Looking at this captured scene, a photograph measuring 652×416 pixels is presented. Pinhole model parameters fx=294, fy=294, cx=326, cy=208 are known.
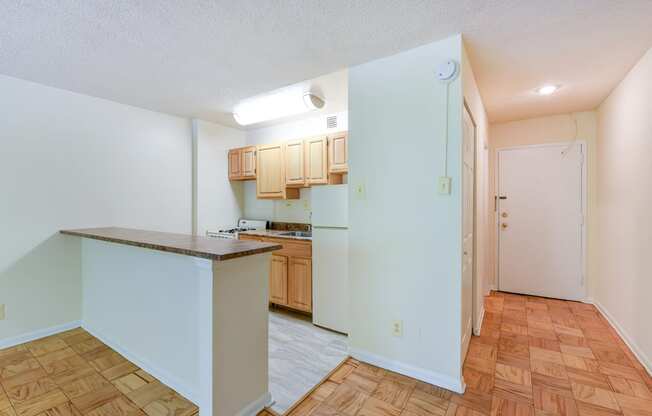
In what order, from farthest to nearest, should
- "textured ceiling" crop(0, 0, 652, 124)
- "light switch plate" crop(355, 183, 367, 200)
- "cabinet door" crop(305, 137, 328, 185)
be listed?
"cabinet door" crop(305, 137, 328, 185) → "light switch plate" crop(355, 183, 367, 200) → "textured ceiling" crop(0, 0, 652, 124)

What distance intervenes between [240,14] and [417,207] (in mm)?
1611

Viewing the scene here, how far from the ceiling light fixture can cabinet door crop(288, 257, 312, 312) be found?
159 cm

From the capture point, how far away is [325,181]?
10.7 feet

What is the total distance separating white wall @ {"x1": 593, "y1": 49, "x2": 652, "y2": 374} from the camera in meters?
2.18

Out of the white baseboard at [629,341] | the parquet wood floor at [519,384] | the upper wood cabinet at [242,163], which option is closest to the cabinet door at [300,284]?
the parquet wood floor at [519,384]

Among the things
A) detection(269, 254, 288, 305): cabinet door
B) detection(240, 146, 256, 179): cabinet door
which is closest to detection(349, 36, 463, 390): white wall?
detection(269, 254, 288, 305): cabinet door

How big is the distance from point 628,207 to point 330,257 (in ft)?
8.57

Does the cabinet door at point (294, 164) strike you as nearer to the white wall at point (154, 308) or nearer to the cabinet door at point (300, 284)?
the cabinet door at point (300, 284)

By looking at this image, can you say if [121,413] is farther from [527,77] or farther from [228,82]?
[527,77]

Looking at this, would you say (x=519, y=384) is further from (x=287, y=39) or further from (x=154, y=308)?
(x=287, y=39)

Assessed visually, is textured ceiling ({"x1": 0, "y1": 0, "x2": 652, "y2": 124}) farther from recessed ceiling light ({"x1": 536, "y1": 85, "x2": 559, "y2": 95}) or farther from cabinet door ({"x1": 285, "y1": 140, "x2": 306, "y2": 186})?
cabinet door ({"x1": 285, "y1": 140, "x2": 306, "y2": 186})

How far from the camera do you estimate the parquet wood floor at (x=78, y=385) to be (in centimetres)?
Answer: 175

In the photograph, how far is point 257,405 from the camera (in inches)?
67.5

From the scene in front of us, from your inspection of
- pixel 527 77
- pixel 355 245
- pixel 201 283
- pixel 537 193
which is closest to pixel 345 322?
pixel 355 245
